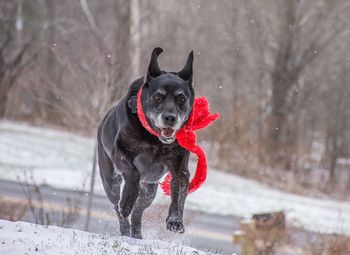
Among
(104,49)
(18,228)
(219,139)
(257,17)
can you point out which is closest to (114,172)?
(18,228)

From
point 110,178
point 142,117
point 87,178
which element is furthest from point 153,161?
point 87,178

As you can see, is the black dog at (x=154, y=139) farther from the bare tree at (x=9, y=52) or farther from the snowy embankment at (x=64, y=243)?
the bare tree at (x=9, y=52)

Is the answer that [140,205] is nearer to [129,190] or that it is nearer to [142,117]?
[129,190]

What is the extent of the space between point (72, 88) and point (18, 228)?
8.05m

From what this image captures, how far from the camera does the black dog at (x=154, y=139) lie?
549 cm

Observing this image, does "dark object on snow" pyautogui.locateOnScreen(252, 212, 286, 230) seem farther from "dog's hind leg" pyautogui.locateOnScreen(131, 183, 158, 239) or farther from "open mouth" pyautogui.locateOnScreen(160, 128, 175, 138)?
"open mouth" pyautogui.locateOnScreen(160, 128, 175, 138)

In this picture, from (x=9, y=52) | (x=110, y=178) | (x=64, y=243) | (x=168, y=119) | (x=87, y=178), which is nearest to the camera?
(x=64, y=243)

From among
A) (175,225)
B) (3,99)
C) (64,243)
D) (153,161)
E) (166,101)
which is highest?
(3,99)

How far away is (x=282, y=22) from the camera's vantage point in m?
26.2

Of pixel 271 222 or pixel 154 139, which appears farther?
pixel 271 222

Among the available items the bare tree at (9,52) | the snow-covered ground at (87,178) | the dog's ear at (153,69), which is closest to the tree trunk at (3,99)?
the bare tree at (9,52)

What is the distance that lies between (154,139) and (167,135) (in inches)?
13.1

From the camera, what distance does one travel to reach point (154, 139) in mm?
5770

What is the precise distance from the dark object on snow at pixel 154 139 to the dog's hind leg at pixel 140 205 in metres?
0.02
